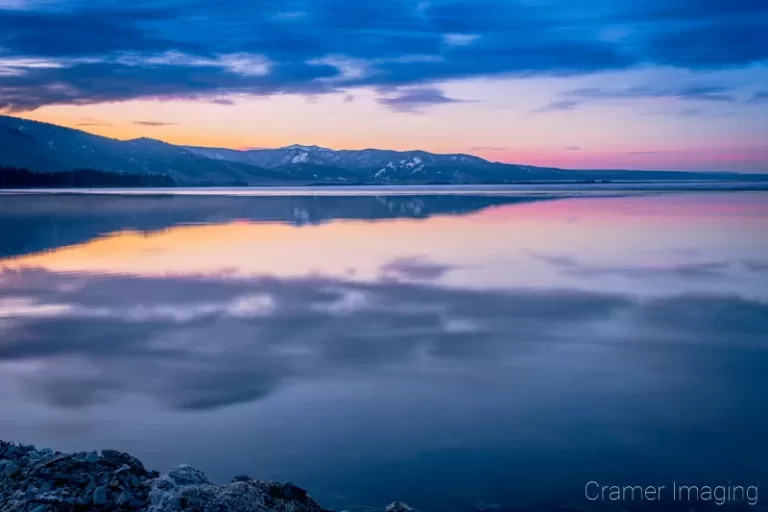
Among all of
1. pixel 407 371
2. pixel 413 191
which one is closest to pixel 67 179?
pixel 413 191

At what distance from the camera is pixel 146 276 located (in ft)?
53.7

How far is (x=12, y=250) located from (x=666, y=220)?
25.9 metres

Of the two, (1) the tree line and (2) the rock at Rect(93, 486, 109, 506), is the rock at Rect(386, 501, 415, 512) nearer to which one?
(2) the rock at Rect(93, 486, 109, 506)

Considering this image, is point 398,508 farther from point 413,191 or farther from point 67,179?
point 67,179

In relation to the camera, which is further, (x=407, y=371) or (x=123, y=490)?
(x=407, y=371)

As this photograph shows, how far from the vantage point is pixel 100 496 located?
15.8 ft

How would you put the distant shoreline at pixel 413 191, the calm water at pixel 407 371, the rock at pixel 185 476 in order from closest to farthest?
the rock at pixel 185 476 → the calm water at pixel 407 371 → the distant shoreline at pixel 413 191

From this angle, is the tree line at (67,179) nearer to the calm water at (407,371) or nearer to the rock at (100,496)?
the calm water at (407,371)

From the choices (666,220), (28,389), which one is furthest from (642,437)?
(666,220)

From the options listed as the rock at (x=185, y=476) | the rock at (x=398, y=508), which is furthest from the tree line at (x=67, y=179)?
Answer: the rock at (x=398, y=508)

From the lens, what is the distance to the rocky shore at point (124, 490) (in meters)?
4.71

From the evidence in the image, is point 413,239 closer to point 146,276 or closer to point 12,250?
point 146,276

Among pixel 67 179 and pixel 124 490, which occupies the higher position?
pixel 67 179

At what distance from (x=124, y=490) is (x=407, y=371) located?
410cm
